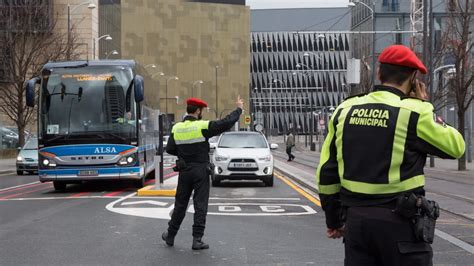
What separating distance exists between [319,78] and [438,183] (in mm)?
94432

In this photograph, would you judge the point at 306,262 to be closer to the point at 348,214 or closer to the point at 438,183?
the point at 348,214

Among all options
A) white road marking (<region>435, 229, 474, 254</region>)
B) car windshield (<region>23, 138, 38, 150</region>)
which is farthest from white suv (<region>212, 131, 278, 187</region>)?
car windshield (<region>23, 138, 38, 150</region>)

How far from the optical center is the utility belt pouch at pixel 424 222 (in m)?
3.51

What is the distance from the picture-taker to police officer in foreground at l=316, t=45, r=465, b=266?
3.55 metres

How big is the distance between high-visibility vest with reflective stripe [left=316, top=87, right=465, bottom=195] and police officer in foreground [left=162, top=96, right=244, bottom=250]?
15.7ft

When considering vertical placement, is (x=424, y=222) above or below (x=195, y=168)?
above

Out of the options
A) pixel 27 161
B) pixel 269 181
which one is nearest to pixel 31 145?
pixel 27 161

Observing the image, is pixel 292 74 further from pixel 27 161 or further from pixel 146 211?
pixel 146 211

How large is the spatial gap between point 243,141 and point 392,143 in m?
17.4

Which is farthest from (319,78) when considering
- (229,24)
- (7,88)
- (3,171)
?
(3,171)

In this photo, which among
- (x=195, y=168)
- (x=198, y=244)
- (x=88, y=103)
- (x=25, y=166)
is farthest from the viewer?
(x=25, y=166)

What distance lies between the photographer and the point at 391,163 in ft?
11.9

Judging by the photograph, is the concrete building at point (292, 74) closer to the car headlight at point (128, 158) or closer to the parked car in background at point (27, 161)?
the parked car in background at point (27, 161)

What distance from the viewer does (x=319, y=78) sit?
376 ft
